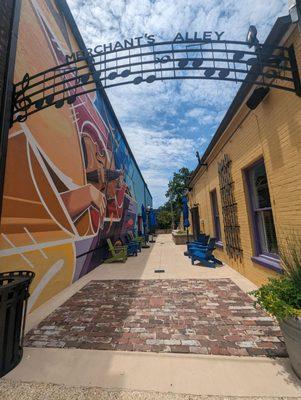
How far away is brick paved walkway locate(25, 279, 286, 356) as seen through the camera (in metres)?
2.90

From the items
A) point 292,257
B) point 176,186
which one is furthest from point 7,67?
point 176,186

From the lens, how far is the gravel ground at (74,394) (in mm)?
2055

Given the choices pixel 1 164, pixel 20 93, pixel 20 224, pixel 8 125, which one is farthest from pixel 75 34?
pixel 20 224

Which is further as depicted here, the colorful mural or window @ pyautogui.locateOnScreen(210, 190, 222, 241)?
window @ pyautogui.locateOnScreen(210, 190, 222, 241)

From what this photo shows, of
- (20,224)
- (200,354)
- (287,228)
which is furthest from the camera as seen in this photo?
(20,224)

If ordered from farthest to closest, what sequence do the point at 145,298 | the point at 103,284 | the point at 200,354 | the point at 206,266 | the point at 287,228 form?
the point at 206,266
the point at 103,284
the point at 145,298
the point at 287,228
the point at 200,354

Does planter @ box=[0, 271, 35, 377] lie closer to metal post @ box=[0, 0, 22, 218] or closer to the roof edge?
metal post @ box=[0, 0, 22, 218]

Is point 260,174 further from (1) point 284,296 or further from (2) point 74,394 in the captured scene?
(2) point 74,394

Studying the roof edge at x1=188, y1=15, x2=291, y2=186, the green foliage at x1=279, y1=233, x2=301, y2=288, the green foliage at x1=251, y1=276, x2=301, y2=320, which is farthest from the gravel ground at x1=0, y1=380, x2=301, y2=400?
the roof edge at x1=188, y1=15, x2=291, y2=186

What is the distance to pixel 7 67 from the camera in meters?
3.81

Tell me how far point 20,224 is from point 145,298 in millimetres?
2915

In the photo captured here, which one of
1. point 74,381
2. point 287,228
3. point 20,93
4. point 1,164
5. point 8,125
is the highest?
point 20,93

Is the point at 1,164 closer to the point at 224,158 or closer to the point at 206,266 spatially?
the point at 224,158

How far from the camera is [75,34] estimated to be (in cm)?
763
